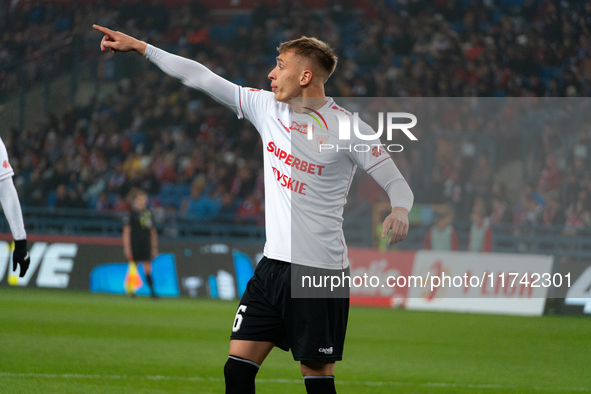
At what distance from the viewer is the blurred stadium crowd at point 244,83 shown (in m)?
15.0

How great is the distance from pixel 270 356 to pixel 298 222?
4.76m

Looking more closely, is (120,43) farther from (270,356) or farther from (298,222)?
(270,356)

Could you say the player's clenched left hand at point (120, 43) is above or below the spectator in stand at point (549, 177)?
above

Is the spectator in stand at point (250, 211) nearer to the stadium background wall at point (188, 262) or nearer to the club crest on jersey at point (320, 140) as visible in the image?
the stadium background wall at point (188, 262)

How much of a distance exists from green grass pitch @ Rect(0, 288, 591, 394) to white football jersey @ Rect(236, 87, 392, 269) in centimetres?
268

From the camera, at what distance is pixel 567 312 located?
12.1 meters

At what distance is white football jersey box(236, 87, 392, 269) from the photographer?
3.28 m

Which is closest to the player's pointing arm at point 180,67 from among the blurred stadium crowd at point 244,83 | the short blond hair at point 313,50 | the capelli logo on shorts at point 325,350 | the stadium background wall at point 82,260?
the short blond hair at point 313,50

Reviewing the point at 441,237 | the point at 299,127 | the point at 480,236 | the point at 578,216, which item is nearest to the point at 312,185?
the point at 299,127

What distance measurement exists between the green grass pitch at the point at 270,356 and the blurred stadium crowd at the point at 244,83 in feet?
12.7

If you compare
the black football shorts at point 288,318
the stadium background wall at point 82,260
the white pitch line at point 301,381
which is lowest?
the stadium background wall at point 82,260

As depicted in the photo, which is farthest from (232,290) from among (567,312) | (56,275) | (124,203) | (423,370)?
(423,370)

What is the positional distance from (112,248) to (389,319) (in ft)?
18.7

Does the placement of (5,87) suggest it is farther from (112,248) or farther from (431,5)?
(431,5)
